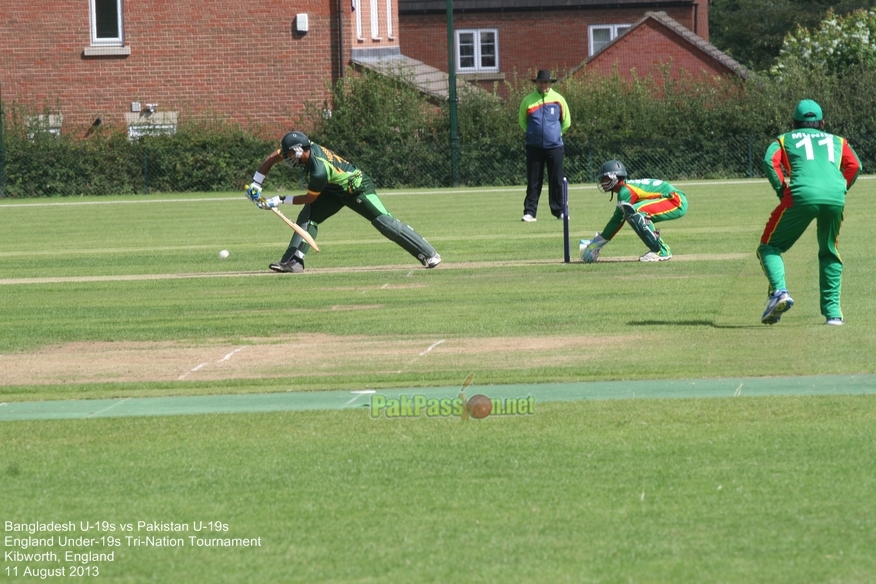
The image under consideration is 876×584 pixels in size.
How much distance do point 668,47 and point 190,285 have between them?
3810 centimetres

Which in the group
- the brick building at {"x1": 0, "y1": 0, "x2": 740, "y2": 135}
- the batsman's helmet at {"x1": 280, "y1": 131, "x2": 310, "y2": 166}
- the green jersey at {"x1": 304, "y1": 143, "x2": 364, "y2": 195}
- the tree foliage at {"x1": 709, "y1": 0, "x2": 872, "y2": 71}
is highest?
the tree foliage at {"x1": 709, "y1": 0, "x2": 872, "y2": 71}

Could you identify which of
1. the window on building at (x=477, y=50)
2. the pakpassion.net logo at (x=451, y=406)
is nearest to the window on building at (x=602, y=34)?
the window on building at (x=477, y=50)

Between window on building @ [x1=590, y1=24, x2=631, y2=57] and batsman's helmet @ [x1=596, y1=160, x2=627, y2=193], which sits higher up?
window on building @ [x1=590, y1=24, x2=631, y2=57]

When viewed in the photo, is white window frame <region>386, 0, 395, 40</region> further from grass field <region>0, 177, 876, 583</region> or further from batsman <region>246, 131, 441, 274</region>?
batsman <region>246, 131, 441, 274</region>

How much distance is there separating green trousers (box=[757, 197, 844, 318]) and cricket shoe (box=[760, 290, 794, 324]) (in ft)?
0.27

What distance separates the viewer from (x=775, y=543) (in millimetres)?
5723

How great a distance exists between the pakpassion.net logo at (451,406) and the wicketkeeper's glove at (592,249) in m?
7.19

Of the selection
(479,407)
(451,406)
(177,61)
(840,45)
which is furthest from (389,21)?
(479,407)

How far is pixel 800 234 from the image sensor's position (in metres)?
10.9

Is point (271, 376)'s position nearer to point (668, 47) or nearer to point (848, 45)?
point (848, 45)

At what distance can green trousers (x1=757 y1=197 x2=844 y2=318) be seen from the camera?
10.8 meters

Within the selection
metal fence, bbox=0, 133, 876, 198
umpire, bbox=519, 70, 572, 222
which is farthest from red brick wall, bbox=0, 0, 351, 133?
umpire, bbox=519, 70, 572, 222

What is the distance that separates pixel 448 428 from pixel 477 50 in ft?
162

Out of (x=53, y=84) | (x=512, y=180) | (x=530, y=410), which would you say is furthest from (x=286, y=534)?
(x=53, y=84)
